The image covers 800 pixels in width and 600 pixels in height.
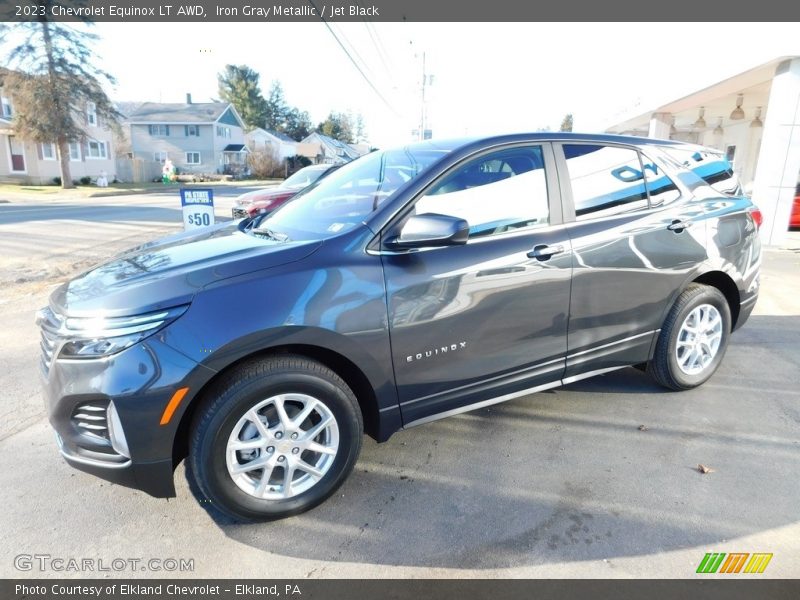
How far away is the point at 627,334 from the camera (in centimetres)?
346

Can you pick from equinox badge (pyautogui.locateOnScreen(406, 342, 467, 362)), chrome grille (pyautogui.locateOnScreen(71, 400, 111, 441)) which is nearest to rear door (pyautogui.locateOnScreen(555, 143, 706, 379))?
equinox badge (pyautogui.locateOnScreen(406, 342, 467, 362))

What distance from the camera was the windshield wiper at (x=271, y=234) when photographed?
2.85 m

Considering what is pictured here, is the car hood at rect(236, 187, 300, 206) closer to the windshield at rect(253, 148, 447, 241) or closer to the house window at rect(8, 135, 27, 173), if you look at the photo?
the windshield at rect(253, 148, 447, 241)

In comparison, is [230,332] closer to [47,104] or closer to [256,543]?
[256,543]

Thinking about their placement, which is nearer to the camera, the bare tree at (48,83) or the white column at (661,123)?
the white column at (661,123)

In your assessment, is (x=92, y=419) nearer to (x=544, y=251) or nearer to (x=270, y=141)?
(x=544, y=251)

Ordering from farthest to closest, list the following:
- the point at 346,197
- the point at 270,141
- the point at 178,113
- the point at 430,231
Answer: the point at 270,141 < the point at 178,113 < the point at 346,197 < the point at 430,231

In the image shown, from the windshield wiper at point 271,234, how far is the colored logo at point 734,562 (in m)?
2.51

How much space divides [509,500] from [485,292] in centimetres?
110

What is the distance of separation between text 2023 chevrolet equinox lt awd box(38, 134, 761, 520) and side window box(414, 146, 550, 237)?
12mm

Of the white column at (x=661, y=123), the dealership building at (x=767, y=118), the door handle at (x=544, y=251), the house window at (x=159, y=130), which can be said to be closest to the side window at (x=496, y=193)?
the door handle at (x=544, y=251)

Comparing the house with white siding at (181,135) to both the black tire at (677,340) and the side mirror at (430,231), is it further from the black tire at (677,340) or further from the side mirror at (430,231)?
the side mirror at (430,231)

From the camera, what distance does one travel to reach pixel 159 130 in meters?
50.6

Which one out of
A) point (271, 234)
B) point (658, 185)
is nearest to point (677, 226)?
point (658, 185)
